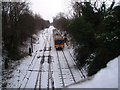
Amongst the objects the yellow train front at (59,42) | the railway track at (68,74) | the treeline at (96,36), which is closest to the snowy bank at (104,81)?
the treeline at (96,36)

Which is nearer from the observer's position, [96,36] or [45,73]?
[96,36]

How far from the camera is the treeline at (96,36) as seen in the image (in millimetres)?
23188

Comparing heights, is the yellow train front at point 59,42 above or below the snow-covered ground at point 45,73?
above

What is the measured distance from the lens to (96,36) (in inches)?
1077

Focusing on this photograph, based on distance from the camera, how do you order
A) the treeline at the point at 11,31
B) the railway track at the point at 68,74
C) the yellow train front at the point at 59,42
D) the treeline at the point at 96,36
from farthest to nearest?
the yellow train front at the point at 59,42
the treeline at the point at 11,31
the railway track at the point at 68,74
the treeline at the point at 96,36

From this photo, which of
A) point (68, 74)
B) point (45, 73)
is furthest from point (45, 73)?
point (68, 74)

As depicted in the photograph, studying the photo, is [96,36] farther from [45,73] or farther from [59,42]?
[59,42]

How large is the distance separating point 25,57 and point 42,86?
57.4 feet

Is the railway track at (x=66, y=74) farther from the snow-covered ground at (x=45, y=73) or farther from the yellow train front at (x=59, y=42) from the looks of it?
the yellow train front at (x=59, y=42)

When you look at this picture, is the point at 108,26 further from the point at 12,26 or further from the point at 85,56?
the point at 12,26

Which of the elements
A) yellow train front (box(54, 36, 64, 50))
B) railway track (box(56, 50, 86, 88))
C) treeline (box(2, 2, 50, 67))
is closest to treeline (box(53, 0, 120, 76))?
railway track (box(56, 50, 86, 88))

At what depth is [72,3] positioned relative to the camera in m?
61.2

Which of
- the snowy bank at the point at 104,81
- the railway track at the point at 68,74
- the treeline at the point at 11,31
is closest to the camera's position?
the snowy bank at the point at 104,81

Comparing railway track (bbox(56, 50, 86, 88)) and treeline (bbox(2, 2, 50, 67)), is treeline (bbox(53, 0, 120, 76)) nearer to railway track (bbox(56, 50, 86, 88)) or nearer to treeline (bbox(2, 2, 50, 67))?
railway track (bbox(56, 50, 86, 88))
